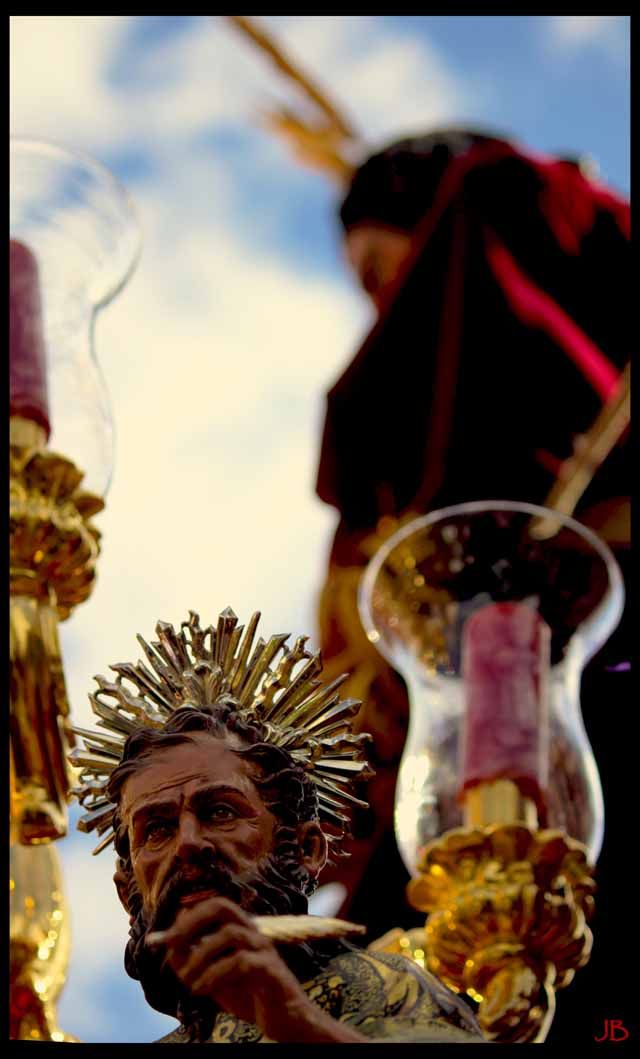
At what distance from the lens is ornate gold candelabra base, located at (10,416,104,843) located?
6559 millimetres

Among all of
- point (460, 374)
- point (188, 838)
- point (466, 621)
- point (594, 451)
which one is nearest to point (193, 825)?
point (188, 838)

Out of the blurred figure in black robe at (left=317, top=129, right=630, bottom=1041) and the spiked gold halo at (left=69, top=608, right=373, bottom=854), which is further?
Result: the blurred figure in black robe at (left=317, top=129, right=630, bottom=1041)

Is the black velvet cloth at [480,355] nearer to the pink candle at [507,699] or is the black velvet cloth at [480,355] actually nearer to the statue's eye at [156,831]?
the pink candle at [507,699]

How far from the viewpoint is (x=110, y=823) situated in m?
5.33

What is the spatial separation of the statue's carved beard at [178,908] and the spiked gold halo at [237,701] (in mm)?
299

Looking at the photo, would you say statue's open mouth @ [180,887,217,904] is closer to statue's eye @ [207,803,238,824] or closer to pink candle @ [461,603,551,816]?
statue's eye @ [207,803,238,824]

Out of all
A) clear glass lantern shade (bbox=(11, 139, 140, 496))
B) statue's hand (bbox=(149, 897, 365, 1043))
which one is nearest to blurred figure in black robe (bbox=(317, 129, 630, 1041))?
clear glass lantern shade (bbox=(11, 139, 140, 496))

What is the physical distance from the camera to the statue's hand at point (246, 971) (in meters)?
4.66

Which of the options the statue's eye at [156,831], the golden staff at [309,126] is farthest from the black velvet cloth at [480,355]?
the statue's eye at [156,831]

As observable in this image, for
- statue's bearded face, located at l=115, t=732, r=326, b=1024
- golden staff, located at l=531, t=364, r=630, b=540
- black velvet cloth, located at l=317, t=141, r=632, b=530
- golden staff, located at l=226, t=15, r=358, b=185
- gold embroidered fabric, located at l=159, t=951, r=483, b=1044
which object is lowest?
gold embroidered fabric, located at l=159, t=951, r=483, b=1044

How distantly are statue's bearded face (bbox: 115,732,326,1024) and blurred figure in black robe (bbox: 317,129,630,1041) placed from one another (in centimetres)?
577

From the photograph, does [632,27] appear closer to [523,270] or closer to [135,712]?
[135,712]

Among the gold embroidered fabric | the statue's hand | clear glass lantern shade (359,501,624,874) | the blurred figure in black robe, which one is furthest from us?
the blurred figure in black robe

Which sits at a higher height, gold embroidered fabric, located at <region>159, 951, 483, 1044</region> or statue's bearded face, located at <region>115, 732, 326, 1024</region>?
statue's bearded face, located at <region>115, 732, 326, 1024</region>
